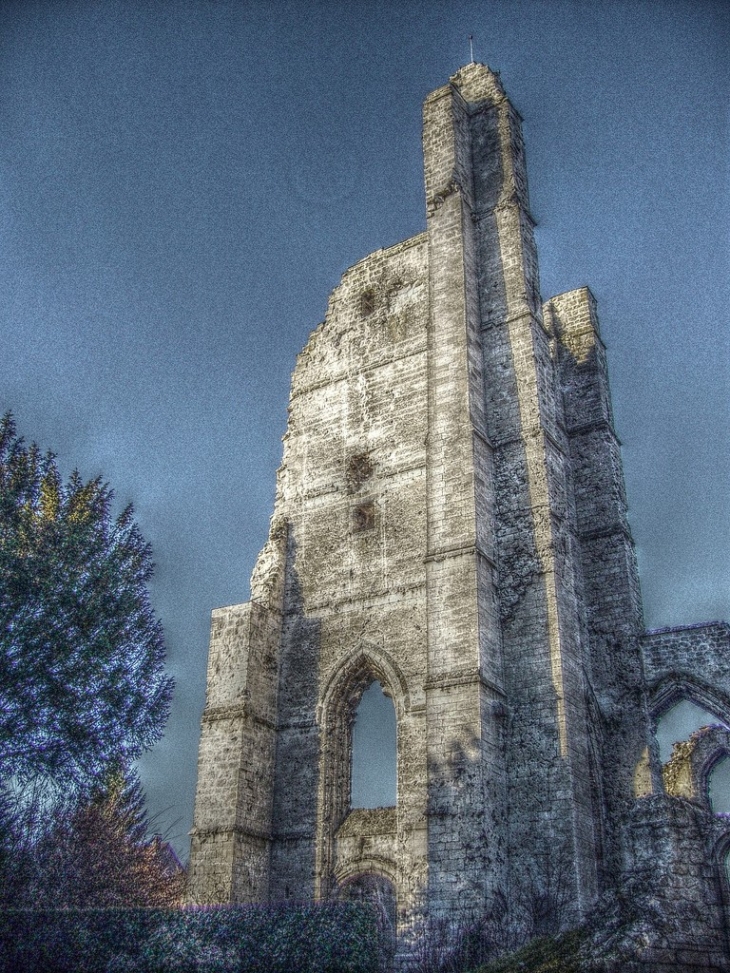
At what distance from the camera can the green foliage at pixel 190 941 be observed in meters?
9.20

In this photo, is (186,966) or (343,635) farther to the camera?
(343,635)

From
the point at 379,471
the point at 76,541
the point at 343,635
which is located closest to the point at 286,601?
the point at 343,635

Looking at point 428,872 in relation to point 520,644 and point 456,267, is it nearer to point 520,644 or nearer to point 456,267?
point 520,644

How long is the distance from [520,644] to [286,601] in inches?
171

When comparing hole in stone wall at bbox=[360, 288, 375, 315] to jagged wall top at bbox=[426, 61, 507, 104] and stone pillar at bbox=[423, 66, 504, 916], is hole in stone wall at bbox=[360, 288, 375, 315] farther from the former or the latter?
jagged wall top at bbox=[426, 61, 507, 104]

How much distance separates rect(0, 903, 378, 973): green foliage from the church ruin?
4.92 feet

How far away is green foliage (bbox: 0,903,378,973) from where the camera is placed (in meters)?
9.20

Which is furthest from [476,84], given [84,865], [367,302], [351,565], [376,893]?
[84,865]

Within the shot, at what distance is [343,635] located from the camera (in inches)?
584

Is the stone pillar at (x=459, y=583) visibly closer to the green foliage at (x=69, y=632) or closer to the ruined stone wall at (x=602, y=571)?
the ruined stone wall at (x=602, y=571)

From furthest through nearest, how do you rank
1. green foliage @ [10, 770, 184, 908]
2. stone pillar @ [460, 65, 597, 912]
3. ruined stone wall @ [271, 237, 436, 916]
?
ruined stone wall @ [271, 237, 436, 916] → stone pillar @ [460, 65, 597, 912] → green foliage @ [10, 770, 184, 908]

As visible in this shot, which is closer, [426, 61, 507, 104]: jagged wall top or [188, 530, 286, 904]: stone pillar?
[188, 530, 286, 904]: stone pillar

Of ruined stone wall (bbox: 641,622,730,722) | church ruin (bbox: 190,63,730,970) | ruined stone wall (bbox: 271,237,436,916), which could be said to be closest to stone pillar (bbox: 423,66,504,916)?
church ruin (bbox: 190,63,730,970)

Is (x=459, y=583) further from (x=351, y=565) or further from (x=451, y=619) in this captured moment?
(x=351, y=565)
